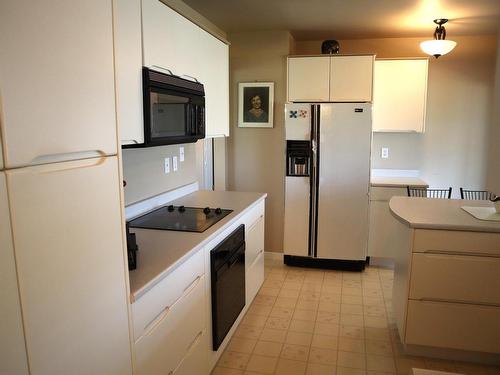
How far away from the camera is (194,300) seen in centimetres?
203

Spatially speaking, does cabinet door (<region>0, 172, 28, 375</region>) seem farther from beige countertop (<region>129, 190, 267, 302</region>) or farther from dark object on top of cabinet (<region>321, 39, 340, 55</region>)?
dark object on top of cabinet (<region>321, 39, 340, 55</region>)

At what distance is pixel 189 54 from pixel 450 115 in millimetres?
3182

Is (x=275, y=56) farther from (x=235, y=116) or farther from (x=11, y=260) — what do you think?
(x=11, y=260)

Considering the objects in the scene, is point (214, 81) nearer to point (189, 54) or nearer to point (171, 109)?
point (189, 54)

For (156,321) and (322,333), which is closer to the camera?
(156,321)

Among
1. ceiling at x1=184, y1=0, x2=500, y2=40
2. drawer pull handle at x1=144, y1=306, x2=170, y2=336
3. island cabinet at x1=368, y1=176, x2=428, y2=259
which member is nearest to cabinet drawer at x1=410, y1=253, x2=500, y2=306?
drawer pull handle at x1=144, y1=306, x2=170, y2=336

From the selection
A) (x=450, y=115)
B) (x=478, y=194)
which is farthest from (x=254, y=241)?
(x=450, y=115)

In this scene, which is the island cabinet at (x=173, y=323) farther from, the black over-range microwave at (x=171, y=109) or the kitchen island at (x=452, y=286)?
the kitchen island at (x=452, y=286)

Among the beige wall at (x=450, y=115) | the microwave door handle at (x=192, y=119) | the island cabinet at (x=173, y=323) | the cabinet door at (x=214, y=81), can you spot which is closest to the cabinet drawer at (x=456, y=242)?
the island cabinet at (x=173, y=323)

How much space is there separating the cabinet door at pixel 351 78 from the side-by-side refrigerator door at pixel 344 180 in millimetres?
100

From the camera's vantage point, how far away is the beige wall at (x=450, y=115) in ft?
14.1

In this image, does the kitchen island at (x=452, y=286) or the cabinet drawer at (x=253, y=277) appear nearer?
the kitchen island at (x=452, y=286)

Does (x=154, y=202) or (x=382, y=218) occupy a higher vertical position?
(x=154, y=202)

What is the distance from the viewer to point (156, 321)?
5.41 feet
